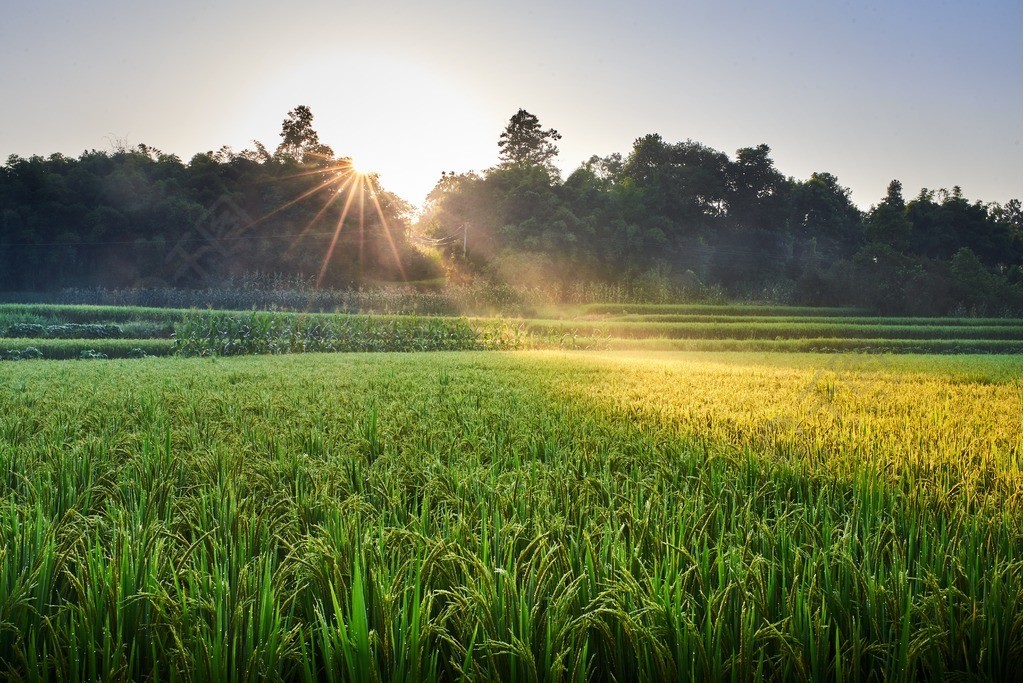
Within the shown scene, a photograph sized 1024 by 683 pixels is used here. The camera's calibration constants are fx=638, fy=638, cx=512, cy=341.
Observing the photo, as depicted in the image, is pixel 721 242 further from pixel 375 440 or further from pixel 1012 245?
pixel 375 440

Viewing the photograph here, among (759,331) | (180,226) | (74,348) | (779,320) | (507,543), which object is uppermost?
(180,226)

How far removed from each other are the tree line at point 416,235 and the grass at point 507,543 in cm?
2859

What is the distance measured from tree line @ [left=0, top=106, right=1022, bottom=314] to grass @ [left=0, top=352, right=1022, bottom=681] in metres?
28.6

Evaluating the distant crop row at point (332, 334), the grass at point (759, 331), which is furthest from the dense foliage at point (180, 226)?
the distant crop row at point (332, 334)

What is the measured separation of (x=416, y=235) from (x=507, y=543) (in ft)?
130

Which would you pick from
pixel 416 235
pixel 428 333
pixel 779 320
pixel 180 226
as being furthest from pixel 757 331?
pixel 180 226

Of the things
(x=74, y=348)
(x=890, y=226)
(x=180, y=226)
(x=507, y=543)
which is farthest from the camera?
(x=890, y=226)

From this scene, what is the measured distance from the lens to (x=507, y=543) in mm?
1687

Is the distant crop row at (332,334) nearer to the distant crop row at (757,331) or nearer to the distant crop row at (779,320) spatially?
the distant crop row at (757,331)

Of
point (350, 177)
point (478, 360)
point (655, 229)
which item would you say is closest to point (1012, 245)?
point (655, 229)

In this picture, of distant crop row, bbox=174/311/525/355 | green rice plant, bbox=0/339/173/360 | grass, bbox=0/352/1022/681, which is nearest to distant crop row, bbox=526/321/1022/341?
distant crop row, bbox=174/311/525/355

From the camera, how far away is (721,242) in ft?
138

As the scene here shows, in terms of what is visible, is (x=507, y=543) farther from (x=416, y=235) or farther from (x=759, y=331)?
(x=416, y=235)

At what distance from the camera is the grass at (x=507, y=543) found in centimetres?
129
